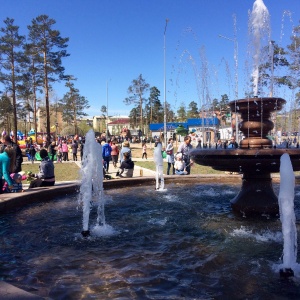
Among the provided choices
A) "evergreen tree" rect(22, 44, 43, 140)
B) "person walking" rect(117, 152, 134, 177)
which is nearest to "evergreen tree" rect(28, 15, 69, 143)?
"evergreen tree" rect(22, 44, 43, 140)

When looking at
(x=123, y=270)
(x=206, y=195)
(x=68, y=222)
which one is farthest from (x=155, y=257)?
(x=206, y=195)

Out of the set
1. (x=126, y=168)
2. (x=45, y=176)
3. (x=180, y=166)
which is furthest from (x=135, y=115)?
(x=45, y=176)

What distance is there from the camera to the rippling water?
3.48m

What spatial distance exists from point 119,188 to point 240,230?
501 centimetres

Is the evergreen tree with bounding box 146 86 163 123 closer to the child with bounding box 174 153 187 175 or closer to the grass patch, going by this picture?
the grass patch

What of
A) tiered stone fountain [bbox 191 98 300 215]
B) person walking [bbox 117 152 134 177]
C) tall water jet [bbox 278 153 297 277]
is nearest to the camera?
tall water jet [bbox 278 153 297 277]

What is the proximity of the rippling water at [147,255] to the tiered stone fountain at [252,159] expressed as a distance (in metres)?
0.39

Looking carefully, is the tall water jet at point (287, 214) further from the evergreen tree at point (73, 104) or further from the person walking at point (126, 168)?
the evergreen tree at point (73, 104)

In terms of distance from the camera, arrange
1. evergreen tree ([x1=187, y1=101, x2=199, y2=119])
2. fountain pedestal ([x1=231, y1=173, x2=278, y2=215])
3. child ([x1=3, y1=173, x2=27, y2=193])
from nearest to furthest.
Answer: fountain pedestal ([x1=231, y1=173, x2=278, y2=215]), child ([x1=3, y1=173, x2=27, y2=193]), evergreen tree ([x1=187, y1=101, x2=199, y2=119])

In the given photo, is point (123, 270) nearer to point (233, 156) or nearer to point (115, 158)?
point (233, 156)

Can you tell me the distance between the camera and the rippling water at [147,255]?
3479mm

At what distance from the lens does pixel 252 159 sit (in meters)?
5.90

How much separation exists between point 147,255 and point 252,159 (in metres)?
2.60

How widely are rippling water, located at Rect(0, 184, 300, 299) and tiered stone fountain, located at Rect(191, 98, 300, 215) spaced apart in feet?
1.29
